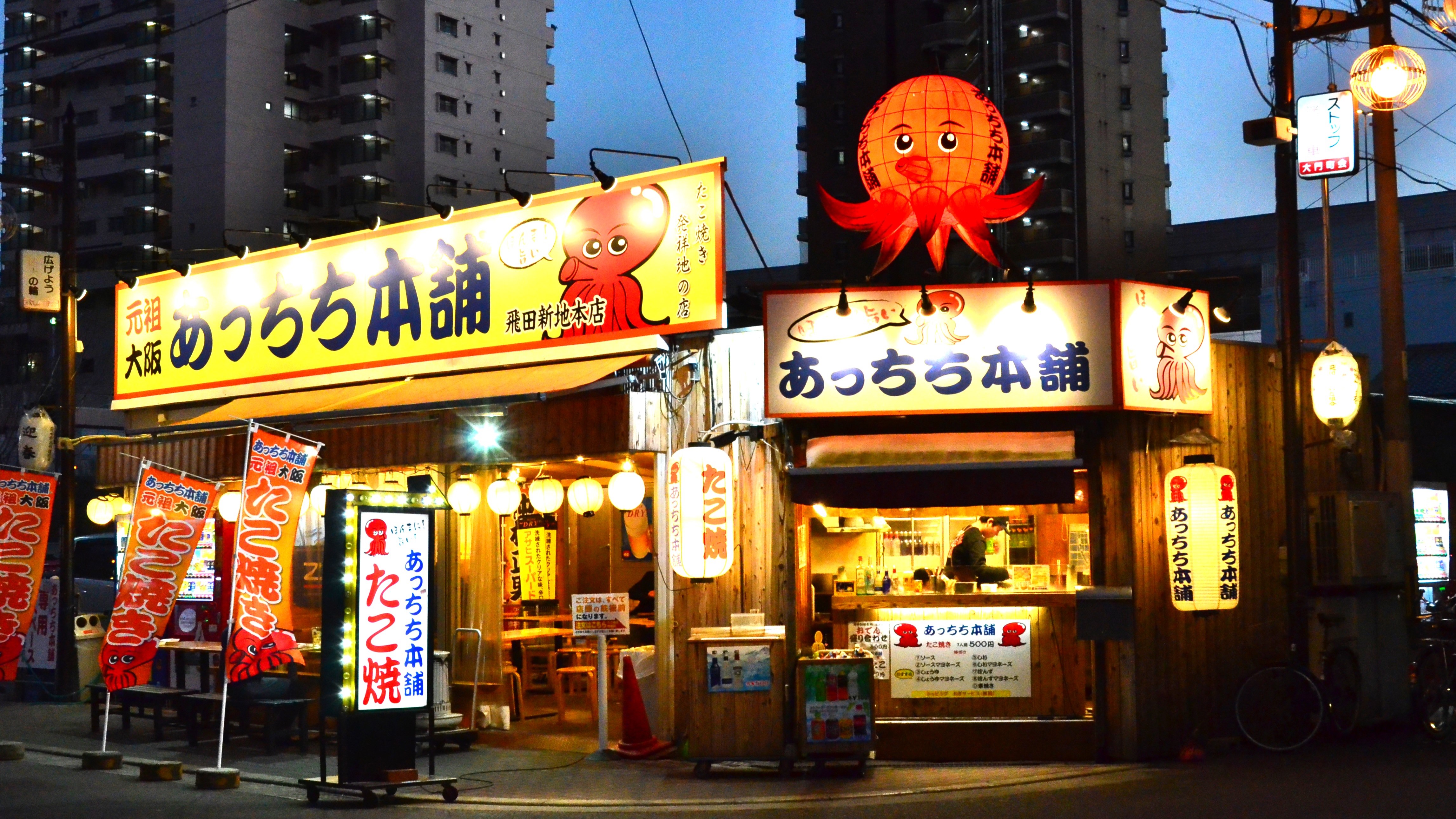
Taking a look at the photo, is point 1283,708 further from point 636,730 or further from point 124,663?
point 124,663

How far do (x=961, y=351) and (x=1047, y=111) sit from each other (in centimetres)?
5010

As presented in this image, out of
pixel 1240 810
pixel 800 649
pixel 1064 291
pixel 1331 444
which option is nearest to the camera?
pixel 1240 810

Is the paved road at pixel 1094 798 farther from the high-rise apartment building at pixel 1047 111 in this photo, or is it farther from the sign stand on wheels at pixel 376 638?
the high-rise apartment building at pixel 1047 111

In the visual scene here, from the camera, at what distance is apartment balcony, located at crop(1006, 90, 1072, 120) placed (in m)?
59.9

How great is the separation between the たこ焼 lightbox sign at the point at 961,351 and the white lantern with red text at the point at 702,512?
889 mm

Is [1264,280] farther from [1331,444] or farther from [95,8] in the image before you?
→ [95,8]

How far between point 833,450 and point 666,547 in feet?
7.05

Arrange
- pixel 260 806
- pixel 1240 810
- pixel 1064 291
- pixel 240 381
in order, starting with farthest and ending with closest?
pixel 240 381
pixel 1064 291
pixel 260 806
pixel 1240 810

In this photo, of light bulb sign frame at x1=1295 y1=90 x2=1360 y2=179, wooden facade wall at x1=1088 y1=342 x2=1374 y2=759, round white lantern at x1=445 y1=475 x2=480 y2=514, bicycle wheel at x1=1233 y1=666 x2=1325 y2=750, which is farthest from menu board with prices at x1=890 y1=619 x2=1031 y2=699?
light bulb sign frame at x1=1295 y1=90 x2=1360 y2=179

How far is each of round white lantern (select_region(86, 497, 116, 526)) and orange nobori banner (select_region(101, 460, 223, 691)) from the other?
653 centimetres

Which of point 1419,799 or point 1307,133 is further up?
point 1307,133

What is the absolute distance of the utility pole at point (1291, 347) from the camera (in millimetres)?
13977

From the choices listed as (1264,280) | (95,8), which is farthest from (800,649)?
(95,8)

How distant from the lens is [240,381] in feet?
60.3
